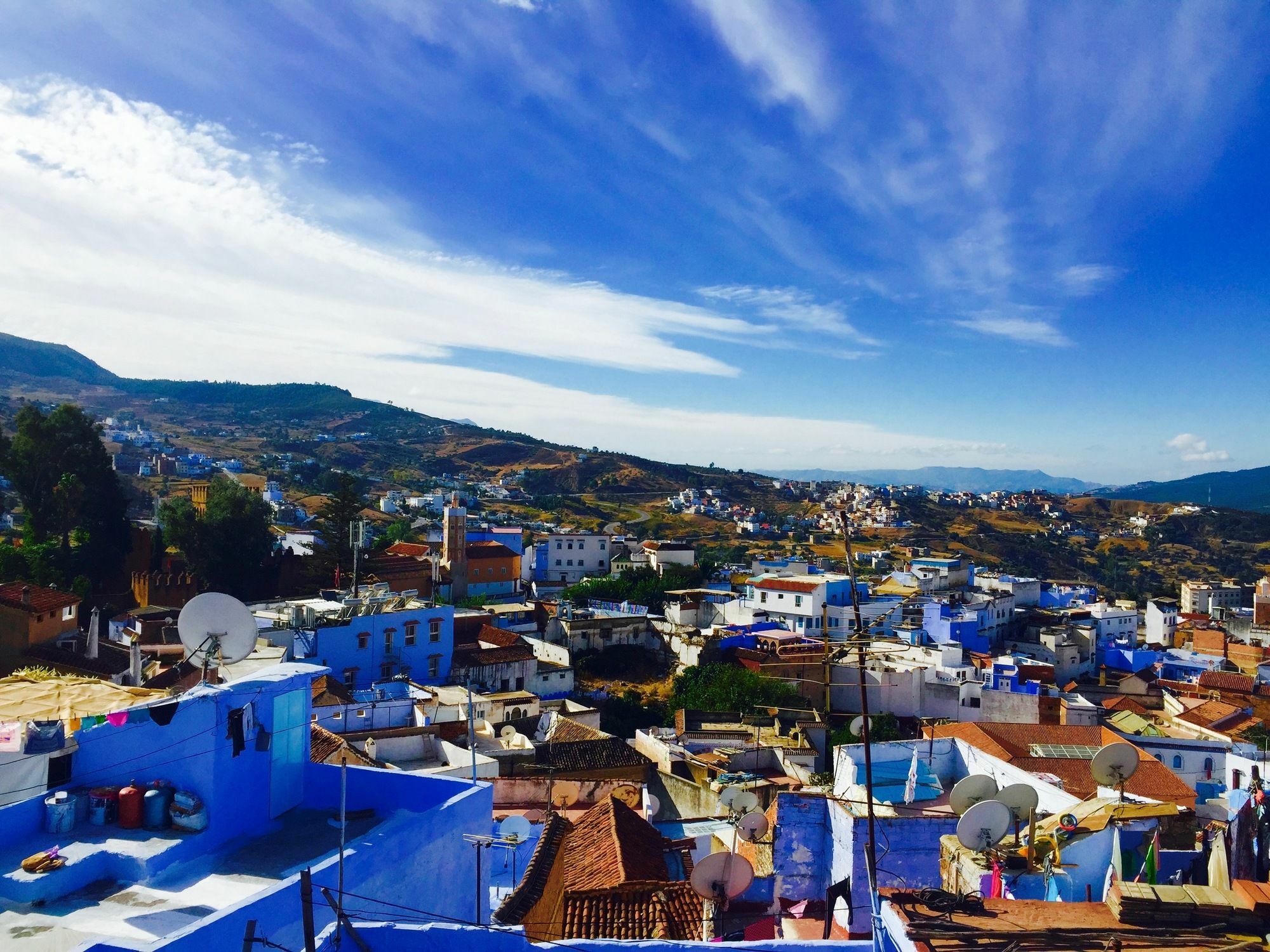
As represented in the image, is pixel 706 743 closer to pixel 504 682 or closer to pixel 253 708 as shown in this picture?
pixel 504 682

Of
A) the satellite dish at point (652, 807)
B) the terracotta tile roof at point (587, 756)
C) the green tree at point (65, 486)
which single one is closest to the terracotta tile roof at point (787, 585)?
the terracotta tile roof at point (587, 756)

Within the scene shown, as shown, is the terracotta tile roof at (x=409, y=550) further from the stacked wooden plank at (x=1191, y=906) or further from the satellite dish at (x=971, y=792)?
the stacked wooden plank at (x=1191, y=906)

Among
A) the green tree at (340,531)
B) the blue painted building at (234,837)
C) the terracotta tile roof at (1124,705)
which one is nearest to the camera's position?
the blue painted building at (234,837)

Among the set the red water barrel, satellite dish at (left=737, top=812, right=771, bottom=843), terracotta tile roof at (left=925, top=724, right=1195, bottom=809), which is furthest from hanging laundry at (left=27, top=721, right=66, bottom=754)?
terracotta tile roof at (left=925, top=724, right=1195, bottom=809)

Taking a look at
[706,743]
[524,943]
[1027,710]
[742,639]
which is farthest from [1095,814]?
[742,639]

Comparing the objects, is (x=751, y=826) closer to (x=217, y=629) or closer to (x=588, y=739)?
(x=217, y=629)

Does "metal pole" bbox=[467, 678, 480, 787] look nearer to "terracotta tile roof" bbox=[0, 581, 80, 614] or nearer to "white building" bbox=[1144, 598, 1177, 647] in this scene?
"terracotta tile roof" bbox=[0, 581, 80, 614]

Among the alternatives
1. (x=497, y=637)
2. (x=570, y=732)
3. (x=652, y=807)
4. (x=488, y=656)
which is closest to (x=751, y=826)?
(x=652, y=807)

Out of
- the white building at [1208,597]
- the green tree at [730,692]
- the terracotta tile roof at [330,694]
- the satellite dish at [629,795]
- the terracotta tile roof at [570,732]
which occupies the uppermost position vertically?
the terracotta tile roof at [330,694]
